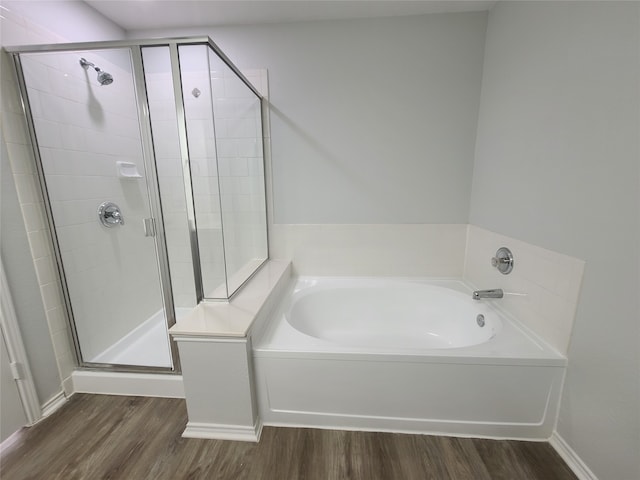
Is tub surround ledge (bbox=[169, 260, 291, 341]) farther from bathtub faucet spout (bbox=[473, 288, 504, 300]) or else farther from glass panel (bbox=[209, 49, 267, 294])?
bathtub faucet spout (bbox=[473, 288, 504, 300])

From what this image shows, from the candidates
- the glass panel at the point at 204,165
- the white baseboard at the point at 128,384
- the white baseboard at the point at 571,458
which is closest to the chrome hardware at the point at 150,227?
the glass panel at the point at 204,165

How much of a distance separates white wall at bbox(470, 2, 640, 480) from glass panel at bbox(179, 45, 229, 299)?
1656mm

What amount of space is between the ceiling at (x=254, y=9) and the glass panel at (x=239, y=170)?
36 centimetres

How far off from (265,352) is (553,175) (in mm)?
1633

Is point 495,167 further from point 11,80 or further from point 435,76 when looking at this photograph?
point 11,80

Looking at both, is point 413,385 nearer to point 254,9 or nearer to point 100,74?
point 254,9

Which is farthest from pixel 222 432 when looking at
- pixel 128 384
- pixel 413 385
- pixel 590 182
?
pixel 590 182

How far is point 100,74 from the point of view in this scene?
5.45 feet

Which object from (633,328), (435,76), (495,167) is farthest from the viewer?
(435,76)

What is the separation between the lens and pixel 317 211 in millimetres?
2180

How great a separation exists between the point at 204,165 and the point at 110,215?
2.91 ft

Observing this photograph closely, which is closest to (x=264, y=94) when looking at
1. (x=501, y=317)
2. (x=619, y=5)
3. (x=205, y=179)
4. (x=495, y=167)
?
(x=205, y=179)

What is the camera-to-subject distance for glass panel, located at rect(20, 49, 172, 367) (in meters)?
1.49

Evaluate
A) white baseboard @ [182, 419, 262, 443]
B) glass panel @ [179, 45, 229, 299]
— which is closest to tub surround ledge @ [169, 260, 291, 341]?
glass panel @ [179, 45, 229, 299]
